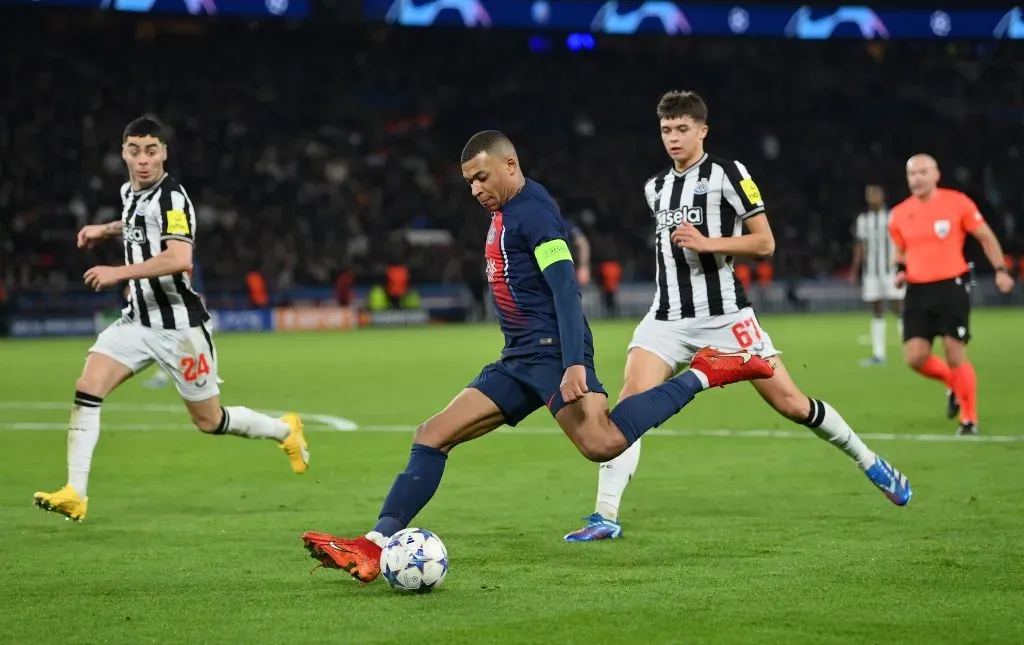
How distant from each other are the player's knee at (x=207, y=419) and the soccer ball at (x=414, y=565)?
322 centimetres

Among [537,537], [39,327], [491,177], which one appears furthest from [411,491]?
[39,327]

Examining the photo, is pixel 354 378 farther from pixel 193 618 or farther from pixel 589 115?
pixel 589 115

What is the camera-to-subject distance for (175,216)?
8.58 meters

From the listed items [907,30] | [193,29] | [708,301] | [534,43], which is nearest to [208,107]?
[193,29]

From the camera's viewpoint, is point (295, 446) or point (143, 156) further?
point (295, 446)

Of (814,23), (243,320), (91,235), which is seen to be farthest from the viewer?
(814,23)

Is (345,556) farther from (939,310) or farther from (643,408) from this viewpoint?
(939,310)

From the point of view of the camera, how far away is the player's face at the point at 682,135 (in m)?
8.01

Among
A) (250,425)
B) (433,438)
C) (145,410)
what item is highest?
(433,438)

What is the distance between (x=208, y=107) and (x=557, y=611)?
33420mm

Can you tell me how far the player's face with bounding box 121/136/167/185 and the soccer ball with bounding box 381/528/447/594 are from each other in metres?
3.47

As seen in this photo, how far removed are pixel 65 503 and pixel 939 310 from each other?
7535mm

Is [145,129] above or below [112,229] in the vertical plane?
above

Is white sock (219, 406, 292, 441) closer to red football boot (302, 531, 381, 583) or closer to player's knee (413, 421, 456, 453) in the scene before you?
player's knee (413, 421, 456, 453)
